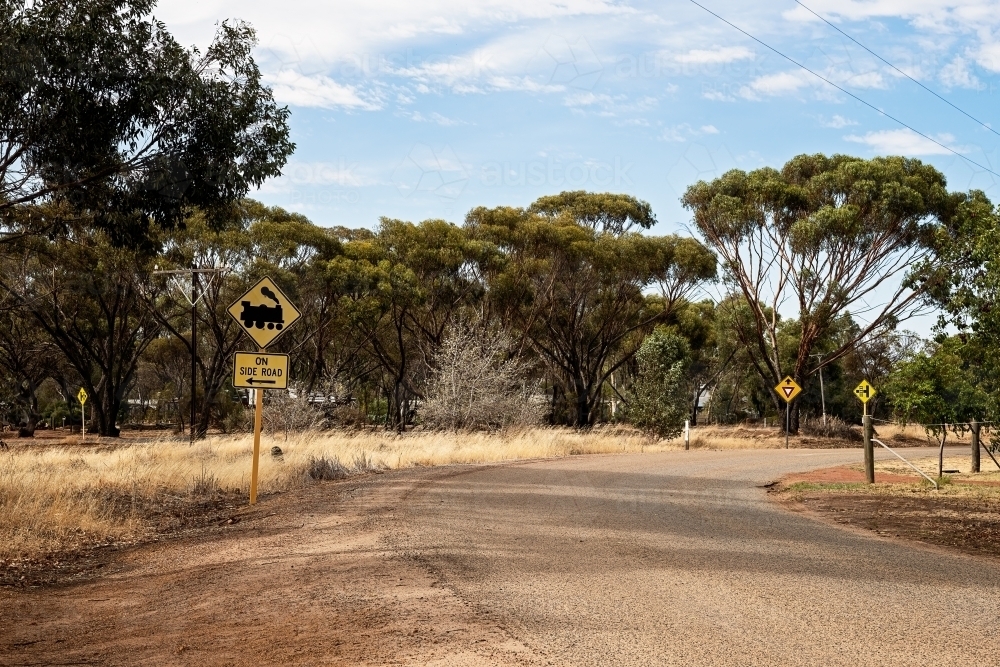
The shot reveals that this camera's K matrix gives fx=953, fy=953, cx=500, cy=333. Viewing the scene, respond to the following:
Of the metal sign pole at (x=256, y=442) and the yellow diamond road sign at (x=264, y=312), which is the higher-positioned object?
the yellow diamond road sign at (x=264, y=312)

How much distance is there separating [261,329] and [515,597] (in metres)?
8.46

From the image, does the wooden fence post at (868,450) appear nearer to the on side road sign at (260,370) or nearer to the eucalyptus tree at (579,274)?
the on side road sign at (260,370)

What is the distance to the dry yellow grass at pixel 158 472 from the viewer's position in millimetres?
11844

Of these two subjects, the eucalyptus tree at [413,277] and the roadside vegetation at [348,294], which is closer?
the roadside vegetation at [348,294]

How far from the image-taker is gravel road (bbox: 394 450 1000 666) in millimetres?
5973

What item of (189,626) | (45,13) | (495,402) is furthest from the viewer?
(495,402)

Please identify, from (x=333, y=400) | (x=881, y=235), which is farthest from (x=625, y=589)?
(x=881, y=235)

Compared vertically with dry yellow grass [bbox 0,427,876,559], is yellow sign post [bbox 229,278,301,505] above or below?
above

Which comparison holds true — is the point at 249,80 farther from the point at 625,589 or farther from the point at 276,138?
the point at 625,589

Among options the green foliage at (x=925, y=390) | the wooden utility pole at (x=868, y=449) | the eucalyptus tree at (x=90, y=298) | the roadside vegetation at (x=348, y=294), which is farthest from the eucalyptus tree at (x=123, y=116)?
the green foliage at (x=925, y=390)

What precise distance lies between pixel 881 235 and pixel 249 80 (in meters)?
37.9

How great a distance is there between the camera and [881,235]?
4547cm

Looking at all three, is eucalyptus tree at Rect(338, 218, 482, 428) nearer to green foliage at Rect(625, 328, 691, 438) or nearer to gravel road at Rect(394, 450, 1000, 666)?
green foliage at Rect(625, 328, 691, 438)

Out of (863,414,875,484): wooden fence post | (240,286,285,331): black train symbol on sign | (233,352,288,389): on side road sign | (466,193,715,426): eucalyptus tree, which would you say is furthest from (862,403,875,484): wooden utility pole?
(466,193,715,426): eucalyptus tree
